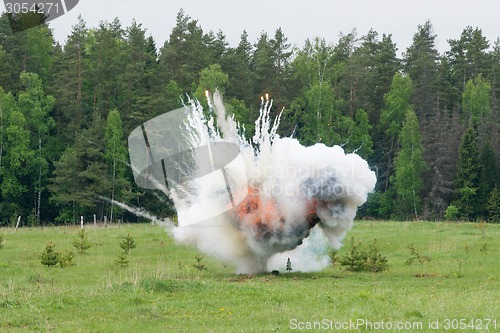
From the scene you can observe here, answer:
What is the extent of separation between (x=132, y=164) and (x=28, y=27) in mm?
17536

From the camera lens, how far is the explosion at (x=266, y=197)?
30906 millimetres

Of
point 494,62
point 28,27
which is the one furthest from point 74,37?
point 494,62

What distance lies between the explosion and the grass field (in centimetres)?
136

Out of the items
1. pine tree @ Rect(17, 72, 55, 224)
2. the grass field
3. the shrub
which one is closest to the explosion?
the shrub

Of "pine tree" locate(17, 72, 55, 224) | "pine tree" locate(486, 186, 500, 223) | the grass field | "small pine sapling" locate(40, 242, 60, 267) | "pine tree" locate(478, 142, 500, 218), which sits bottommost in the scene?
the grass field

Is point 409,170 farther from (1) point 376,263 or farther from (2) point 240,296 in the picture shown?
(2) point 240,296

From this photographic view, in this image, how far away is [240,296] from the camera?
74.8 ft

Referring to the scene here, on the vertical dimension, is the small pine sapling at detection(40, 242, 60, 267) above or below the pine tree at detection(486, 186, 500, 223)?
below

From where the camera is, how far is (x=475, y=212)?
7700 cm

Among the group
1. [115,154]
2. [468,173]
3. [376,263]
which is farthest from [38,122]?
[376,263]

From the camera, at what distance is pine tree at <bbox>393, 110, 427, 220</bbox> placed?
78.2 metres

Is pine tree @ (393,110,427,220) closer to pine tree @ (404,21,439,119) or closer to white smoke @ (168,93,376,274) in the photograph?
pine tree @ (404,21,439,119)

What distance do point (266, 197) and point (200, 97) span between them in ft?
137

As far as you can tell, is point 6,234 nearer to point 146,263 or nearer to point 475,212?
point 146,263
